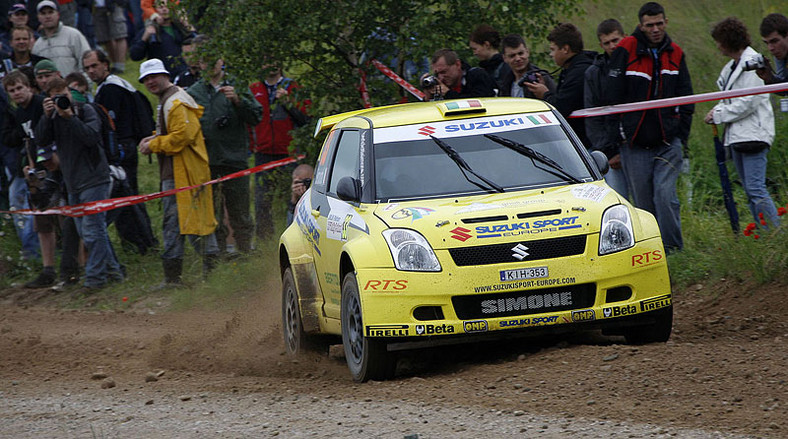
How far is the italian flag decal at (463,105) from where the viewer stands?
356 inches

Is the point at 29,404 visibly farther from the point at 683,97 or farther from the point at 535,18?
the point at 535,18

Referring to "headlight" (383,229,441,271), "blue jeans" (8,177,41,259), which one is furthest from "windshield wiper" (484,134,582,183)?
"blue jeans" (8,177,41,259)

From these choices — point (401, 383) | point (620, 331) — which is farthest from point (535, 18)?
point (401, 383)

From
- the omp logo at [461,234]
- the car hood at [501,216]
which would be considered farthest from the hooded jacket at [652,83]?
the omp logo at [461,234]

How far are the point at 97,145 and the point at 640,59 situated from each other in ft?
23.0

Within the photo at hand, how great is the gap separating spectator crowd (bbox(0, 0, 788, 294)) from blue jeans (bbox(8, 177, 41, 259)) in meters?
0.02

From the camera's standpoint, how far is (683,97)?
10.5m

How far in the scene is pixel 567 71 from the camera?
38.1ft

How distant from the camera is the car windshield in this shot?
27.7 ft

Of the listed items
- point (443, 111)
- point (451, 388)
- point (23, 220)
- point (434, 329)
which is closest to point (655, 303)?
point (434, 329)

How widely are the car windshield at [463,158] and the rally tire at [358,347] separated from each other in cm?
81

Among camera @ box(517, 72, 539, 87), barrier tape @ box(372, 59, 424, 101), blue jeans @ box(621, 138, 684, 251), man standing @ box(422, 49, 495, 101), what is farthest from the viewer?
barrier tape @ box(372, 59, 424, 101)

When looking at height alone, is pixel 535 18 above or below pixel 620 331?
above

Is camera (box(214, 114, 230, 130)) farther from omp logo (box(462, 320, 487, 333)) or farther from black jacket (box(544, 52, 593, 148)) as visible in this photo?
omp logo (box(462, 320, 487, 333))
